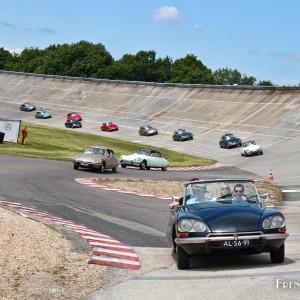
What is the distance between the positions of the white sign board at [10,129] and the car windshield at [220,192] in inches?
1773

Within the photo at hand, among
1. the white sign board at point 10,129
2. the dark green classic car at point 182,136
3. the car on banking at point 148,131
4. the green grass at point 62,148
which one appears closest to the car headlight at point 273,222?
the green grass at point 62,148

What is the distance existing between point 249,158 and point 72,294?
56473 mm

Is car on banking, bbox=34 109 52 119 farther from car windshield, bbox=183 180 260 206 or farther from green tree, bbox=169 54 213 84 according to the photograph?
car windshield, bbox=183 180 260 206

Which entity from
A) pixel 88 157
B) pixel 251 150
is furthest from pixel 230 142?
pixel 88 157

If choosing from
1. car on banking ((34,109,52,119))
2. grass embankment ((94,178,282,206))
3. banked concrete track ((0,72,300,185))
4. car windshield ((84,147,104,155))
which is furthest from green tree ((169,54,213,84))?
grass embankment ((94,178,282,206))

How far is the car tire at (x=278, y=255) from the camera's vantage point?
10641mm

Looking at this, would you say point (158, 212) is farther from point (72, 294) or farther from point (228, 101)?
point (228, 101)

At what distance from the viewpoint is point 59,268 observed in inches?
416

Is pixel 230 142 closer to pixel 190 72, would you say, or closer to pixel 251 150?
pixel 251 150

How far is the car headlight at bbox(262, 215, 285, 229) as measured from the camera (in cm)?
1054

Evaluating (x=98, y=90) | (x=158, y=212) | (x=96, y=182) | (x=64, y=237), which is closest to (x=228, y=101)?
(x=98, y=90)

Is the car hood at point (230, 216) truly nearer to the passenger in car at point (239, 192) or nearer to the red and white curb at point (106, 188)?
the passenger in car at point (239, 192)

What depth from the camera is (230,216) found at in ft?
34.6

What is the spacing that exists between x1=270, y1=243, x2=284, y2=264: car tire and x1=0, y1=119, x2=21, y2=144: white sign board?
46.8 meters
